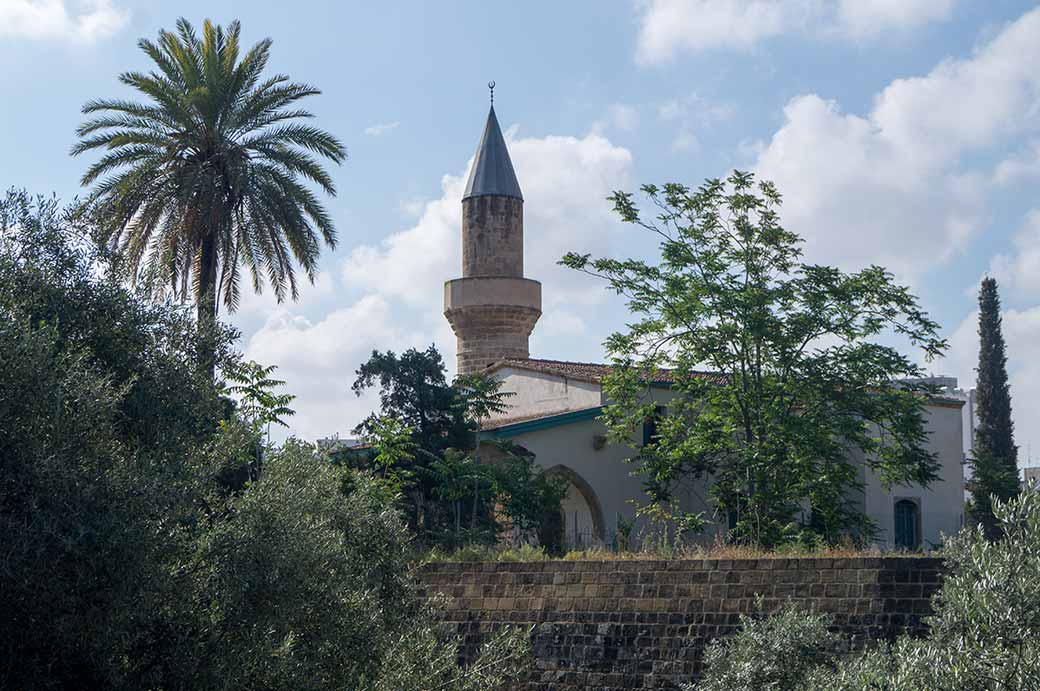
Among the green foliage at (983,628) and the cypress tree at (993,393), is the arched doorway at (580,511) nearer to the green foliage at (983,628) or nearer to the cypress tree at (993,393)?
the cypress tree at (993,393)

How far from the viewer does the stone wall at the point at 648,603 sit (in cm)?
1303

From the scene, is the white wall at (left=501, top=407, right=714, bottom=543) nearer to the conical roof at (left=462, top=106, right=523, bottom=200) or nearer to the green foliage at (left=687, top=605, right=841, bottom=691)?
the conical roof at (left=462, top=106, right=523, bottom=200)

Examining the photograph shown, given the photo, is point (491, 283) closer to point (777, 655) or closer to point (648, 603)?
point (648, 603)

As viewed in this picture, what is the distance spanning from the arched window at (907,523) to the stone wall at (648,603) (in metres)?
16.0

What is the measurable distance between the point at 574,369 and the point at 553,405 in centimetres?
177

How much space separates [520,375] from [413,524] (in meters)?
8.79

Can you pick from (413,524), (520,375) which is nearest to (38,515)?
(413,524)

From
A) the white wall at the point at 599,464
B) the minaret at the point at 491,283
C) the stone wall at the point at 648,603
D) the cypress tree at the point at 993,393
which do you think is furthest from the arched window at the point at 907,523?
the stone wall at the point at 648,603

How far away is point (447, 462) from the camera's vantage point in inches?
851

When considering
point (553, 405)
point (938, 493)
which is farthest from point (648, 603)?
point (938, 493)

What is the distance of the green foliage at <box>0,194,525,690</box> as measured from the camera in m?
7.91

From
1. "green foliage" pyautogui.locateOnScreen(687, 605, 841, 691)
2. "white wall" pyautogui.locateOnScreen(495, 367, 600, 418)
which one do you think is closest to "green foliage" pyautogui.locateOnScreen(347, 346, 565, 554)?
"white wall" pyautogui.locateOnScreen(495, 367, 600, 418)

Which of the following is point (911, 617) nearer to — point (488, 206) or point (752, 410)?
point (752, 410)

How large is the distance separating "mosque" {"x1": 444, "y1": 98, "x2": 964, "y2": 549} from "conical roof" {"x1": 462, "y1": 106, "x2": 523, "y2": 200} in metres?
0.03
